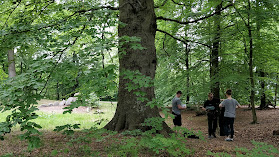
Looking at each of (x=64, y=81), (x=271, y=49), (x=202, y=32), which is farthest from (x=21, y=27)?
(x=271, y=49)

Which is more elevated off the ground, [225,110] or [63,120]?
[225,110]

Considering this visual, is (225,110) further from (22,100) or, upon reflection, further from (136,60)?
(22,100)

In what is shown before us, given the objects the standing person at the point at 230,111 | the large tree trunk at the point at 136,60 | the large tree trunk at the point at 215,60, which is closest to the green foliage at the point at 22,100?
the large tree trunk at the point at 136,60

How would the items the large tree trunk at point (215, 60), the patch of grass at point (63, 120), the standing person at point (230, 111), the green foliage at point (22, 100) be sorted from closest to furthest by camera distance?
the green foliage at point (22, 100) < the standing person at point (230, 111) < the large tree trunk at point (215, 60) < the patch of grass at point (63, 120)

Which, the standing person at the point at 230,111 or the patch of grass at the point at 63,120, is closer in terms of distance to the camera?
the standing person at the point at 230,111

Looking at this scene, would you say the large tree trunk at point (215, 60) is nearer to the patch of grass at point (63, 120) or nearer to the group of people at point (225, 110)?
the group of people at point (225, 110)

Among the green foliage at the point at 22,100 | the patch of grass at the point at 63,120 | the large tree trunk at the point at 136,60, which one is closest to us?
the green foliage at the point at 22,100

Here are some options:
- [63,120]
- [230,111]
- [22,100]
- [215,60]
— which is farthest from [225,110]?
[63,120]

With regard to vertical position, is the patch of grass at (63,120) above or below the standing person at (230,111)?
below

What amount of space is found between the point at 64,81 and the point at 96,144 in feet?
8.07

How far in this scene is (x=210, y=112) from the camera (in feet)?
22.1

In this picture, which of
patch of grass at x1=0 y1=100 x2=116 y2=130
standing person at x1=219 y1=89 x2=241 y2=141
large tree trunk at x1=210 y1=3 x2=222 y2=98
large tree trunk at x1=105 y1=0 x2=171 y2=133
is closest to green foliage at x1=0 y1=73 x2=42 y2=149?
large tree trunk at x1=105 y1=0 x2=171 y2=133

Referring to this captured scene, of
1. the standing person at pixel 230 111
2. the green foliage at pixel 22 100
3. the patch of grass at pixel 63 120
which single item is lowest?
the patch of grass at pixel 63 120

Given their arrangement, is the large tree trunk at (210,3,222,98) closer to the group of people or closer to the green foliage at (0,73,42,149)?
the group of people
